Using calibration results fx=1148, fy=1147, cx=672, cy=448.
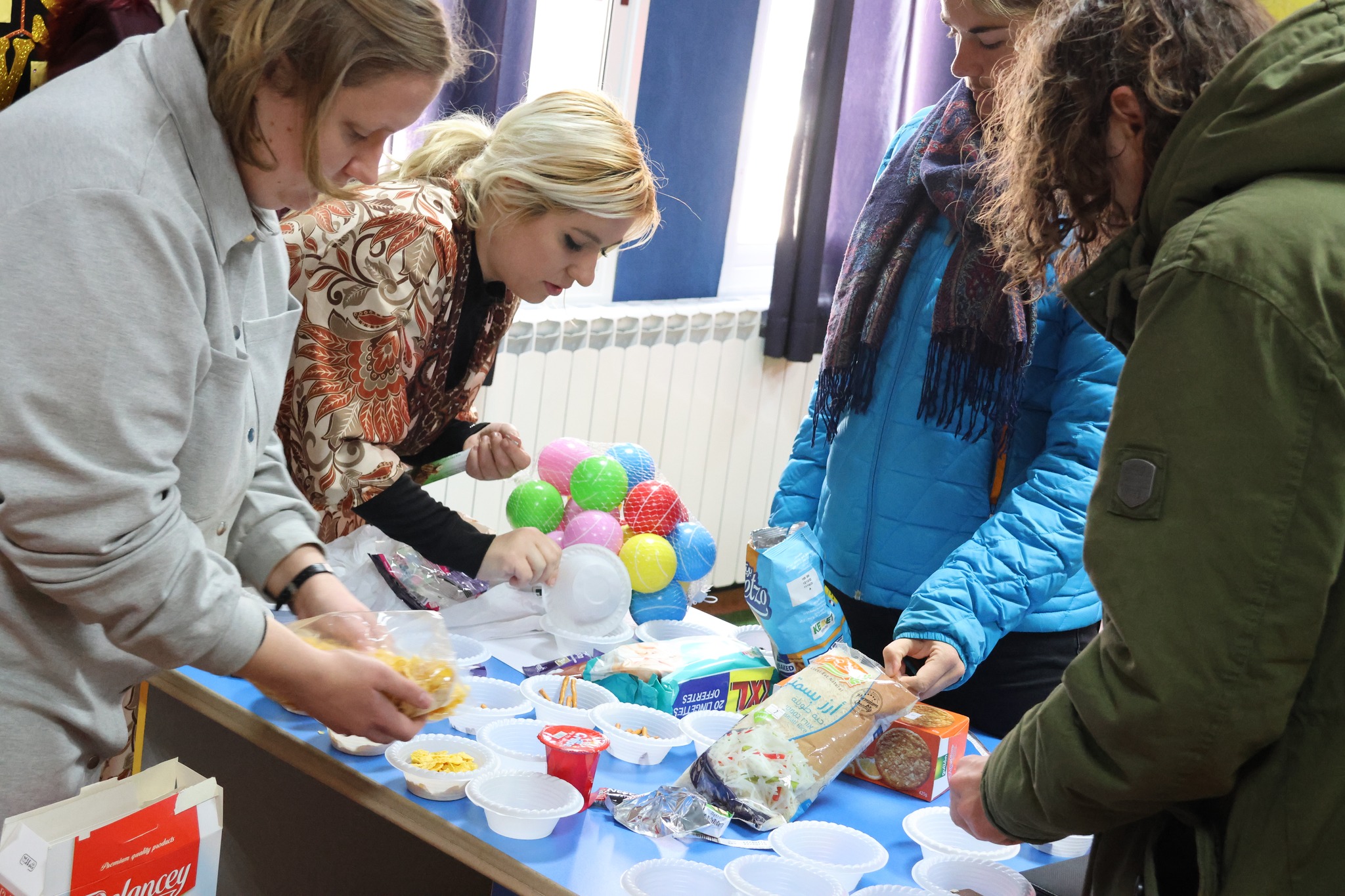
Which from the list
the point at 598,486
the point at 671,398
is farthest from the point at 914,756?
the point at 671,398

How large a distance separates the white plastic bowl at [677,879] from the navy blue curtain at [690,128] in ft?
9.13

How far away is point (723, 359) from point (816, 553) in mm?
2506

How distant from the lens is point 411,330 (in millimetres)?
1618

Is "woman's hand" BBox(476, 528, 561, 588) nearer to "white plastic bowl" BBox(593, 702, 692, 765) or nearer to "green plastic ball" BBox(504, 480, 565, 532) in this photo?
"green plastic ball" BBox(504, 480, 565, 532)

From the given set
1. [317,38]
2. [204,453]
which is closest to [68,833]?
[204,453]

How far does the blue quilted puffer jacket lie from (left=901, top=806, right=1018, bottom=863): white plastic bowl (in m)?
0.24

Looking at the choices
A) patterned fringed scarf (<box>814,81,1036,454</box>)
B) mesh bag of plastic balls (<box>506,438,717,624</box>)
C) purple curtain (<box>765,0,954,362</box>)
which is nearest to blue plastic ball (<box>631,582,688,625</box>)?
mesh bag of plastic balls (<box>506,438,717,624</box>)

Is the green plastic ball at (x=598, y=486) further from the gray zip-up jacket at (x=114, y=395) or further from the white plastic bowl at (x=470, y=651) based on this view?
the gray zip-up jacket at (x=114, y=395)

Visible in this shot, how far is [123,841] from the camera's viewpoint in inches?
40.6

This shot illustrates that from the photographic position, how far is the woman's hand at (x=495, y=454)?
79.0 inches

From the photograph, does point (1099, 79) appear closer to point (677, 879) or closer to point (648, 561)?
point (677, 879)

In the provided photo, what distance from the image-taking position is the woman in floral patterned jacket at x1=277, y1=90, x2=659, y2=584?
155 centimetres

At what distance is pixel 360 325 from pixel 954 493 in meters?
0.90

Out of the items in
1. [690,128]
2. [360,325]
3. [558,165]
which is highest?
[690,128]
